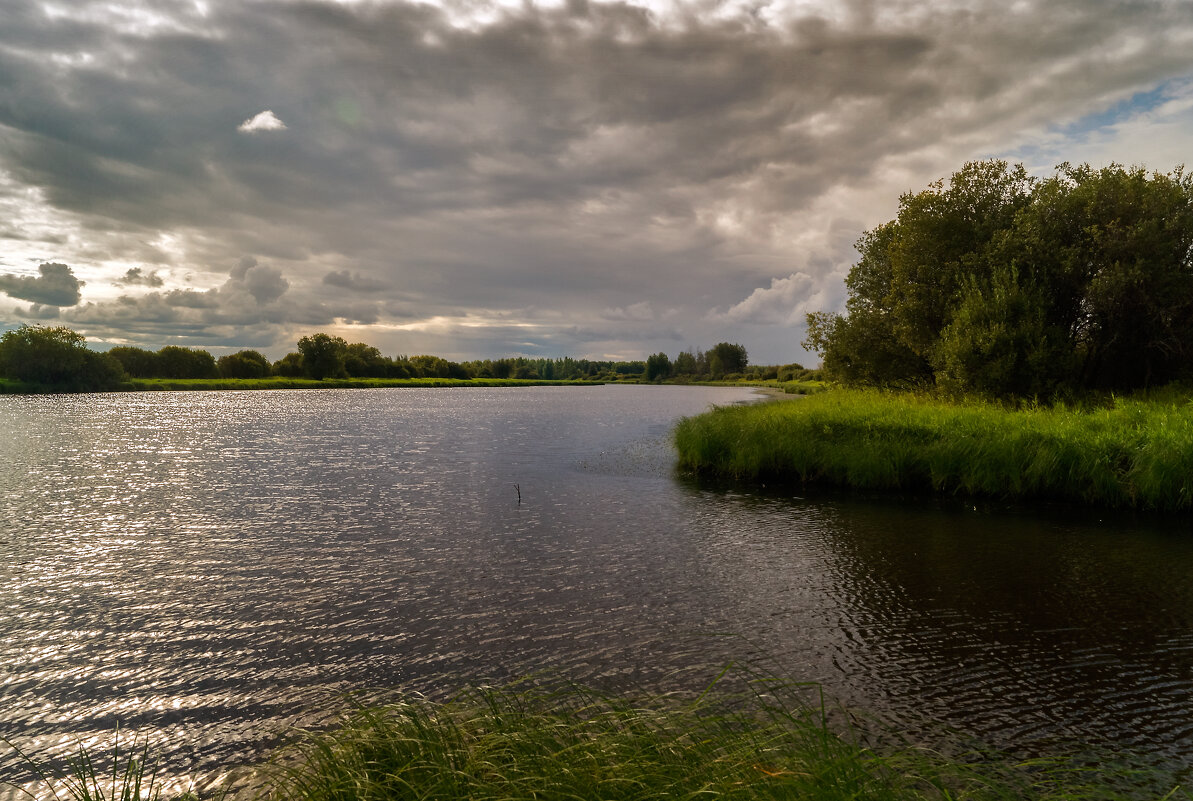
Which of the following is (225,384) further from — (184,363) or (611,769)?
(611,769)

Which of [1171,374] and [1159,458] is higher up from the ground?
[1171,374]

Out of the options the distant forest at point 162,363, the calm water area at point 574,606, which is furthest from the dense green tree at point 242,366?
the calm water area at point 574,606

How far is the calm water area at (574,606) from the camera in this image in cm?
823

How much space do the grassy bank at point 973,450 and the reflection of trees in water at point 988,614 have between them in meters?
1.69

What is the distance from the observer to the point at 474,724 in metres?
6.54

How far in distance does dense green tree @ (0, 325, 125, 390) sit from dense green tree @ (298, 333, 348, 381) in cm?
3980

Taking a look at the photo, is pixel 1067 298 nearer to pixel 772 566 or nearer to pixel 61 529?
pixel 772 566

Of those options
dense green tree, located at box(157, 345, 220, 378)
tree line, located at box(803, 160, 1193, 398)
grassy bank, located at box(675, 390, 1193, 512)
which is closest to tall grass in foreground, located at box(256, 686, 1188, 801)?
grassy bank, located at box(675, 390, 1193, 512)

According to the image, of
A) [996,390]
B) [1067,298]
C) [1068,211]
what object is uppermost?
[1068,211]

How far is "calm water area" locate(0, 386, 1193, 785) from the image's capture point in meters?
8.23

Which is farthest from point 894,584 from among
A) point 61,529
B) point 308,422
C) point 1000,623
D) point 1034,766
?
point 308,422

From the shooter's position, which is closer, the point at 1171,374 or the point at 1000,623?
the point at 1000,623

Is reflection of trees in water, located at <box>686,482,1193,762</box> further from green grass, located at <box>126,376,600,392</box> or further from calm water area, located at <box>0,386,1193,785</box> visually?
green grass, located at <box>126,376,600,392</box>

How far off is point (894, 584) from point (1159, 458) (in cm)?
1311
